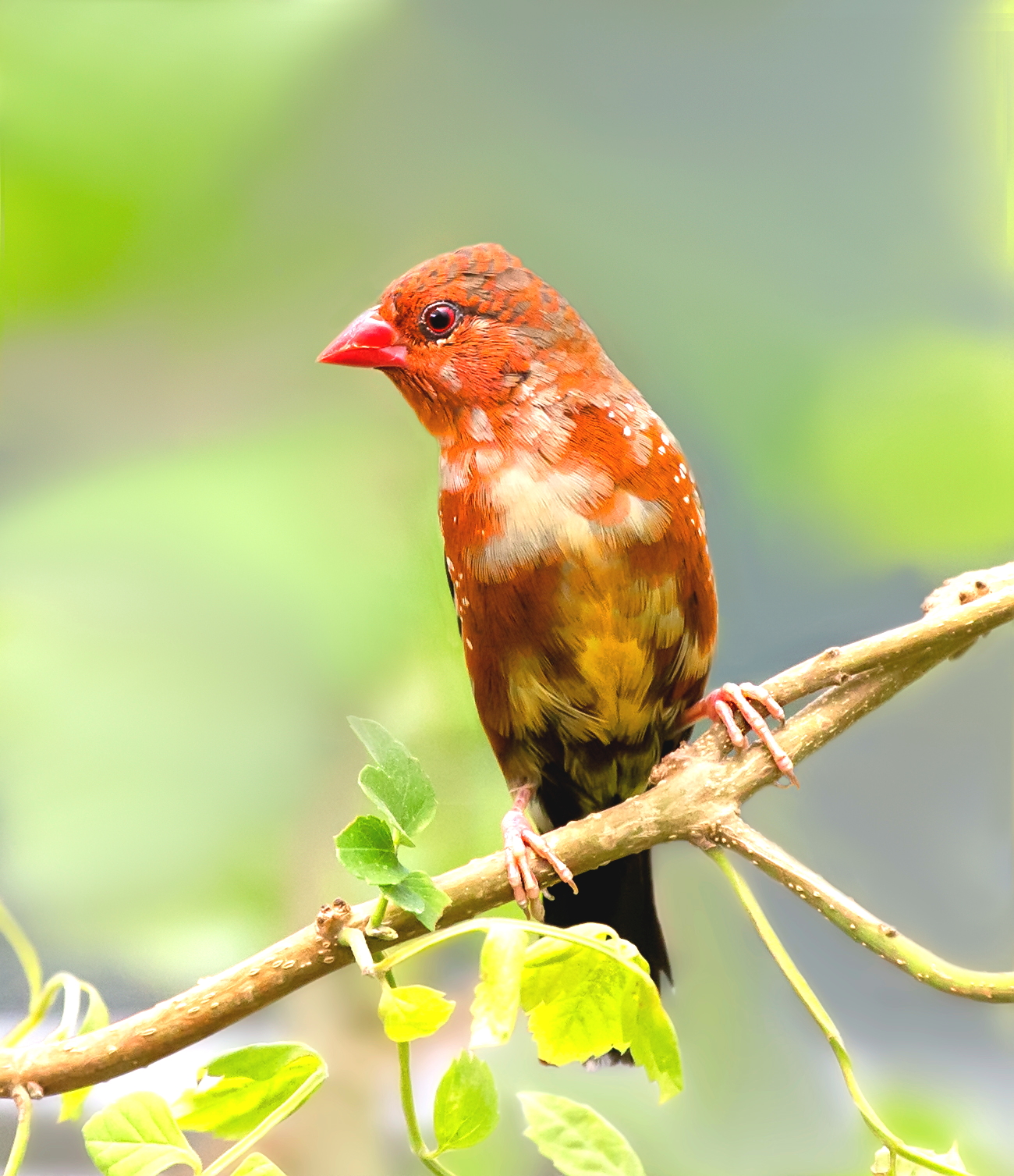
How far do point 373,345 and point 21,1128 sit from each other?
579 mm

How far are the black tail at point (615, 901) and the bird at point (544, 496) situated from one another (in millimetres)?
117

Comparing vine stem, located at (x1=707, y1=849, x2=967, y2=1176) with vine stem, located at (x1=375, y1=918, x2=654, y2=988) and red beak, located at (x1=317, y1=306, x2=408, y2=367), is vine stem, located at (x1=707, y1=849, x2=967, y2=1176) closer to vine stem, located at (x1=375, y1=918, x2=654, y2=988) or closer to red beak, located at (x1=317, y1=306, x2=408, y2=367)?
vine stem, located at (x1=375, y1=918, x2=654, y2=988)

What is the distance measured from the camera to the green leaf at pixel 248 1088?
24.1 inches

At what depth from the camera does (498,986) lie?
1.84 ft

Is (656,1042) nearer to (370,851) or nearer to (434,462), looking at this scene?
(370,851)

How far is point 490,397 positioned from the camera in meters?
0.90

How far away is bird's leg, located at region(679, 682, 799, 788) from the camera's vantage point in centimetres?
73

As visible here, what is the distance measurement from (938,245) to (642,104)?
35 cm

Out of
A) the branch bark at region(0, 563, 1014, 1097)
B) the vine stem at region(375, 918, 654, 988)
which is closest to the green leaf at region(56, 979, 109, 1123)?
the branch bark at region(0, 563, 1014, 1097)

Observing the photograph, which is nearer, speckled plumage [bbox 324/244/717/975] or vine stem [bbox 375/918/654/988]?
vine stem [bbox 375/918/654/988]

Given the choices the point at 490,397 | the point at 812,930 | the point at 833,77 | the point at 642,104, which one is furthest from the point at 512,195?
the point at 812,930

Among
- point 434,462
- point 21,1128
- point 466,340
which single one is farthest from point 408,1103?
point 434,462

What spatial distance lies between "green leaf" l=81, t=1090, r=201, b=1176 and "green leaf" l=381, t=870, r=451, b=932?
0.57ft

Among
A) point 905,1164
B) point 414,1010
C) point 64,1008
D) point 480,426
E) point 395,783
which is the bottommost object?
point 905,1164
